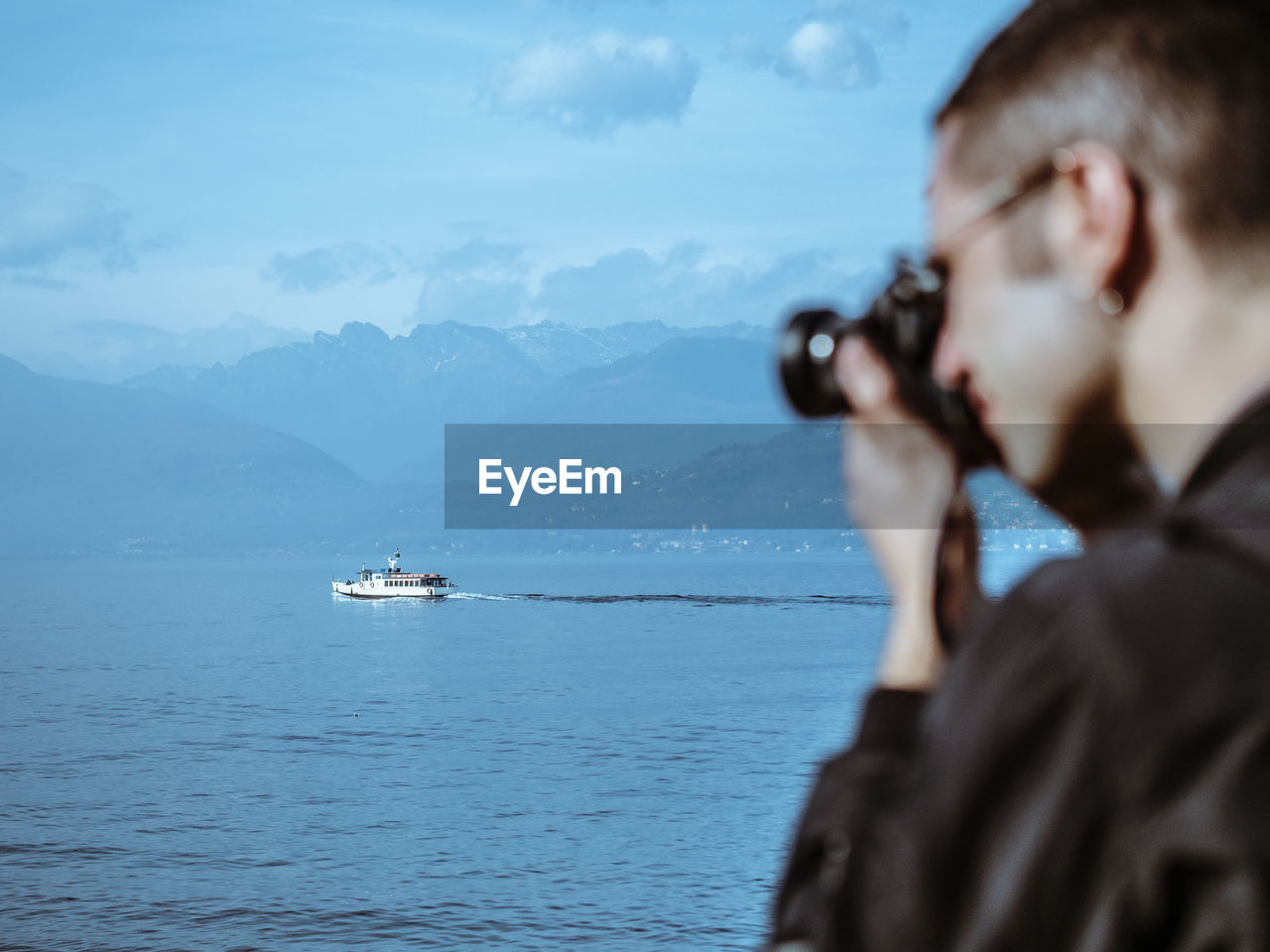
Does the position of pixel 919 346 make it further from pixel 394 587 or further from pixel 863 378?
pixel 394 587

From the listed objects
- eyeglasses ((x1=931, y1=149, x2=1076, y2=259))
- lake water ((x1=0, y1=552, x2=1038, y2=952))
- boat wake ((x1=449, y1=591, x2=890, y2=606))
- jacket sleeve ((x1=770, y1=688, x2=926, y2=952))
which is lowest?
boat wake ((x1=449, y1=591, x2=890, y2=606))

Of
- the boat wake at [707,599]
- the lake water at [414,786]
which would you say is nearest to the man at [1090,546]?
the lake water at [414,786]

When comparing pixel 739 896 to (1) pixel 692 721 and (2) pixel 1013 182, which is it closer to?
(1) pixel 692 721

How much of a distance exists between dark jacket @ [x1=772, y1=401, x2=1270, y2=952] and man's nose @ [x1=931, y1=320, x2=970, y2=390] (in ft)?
1.27

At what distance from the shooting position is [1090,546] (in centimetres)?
126

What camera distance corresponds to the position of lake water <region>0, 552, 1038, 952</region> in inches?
1389

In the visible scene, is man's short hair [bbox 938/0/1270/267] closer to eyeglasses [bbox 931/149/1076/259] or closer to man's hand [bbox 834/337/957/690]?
eyeglasses [bbox 931/149/1076/259]

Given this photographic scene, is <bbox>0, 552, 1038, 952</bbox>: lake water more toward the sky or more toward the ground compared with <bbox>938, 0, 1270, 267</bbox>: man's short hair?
more toward the ground

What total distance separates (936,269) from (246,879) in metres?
41.1

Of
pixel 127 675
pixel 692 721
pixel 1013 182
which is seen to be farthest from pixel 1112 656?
pixel 127 675

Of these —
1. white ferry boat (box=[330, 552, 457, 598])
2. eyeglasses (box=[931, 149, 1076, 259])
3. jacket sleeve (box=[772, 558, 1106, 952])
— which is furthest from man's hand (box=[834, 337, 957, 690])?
white ferry boat (box=[330, 552, 457, 598])

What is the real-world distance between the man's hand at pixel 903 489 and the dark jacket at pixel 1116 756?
0.45 m

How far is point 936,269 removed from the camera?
147 cm

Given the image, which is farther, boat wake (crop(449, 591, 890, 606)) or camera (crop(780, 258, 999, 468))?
boat wake (crop(449, 591, 890, 606))
